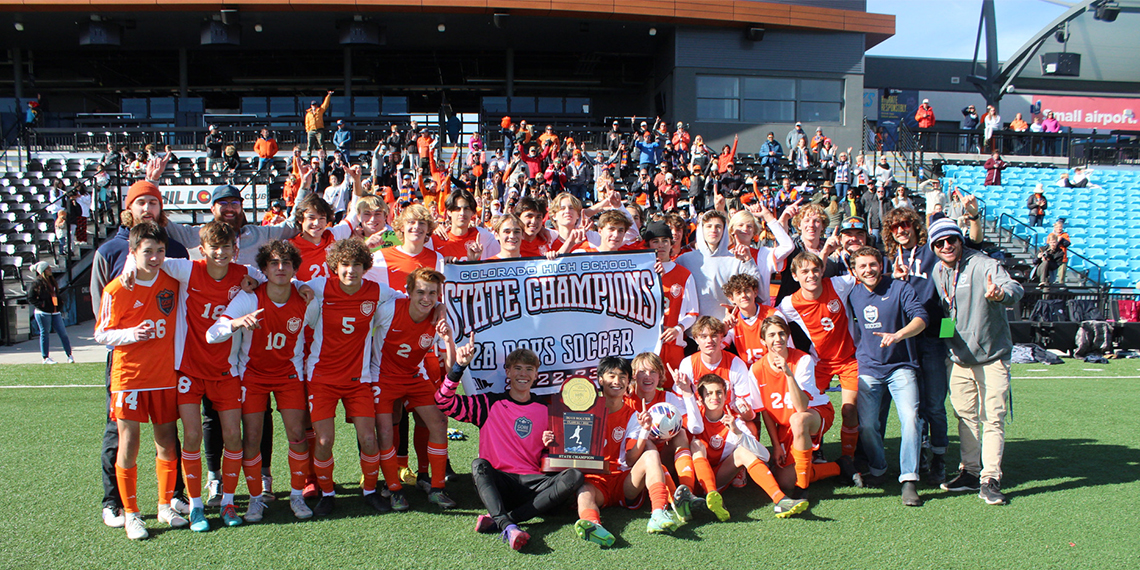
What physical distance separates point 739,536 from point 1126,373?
8724 mm

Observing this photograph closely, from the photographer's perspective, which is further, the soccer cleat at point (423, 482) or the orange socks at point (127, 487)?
the soccer cleat at point (423, 482)

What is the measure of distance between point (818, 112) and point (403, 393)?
24353 mm

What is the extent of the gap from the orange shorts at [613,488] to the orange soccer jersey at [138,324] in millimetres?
2558

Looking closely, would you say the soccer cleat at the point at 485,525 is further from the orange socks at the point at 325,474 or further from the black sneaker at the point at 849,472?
the black sneaker at the point at 849,472

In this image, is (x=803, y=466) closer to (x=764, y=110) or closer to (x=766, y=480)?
(x=766, y=480)

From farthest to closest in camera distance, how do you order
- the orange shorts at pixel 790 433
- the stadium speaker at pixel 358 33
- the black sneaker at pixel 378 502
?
1. the stadium speaker at pixel 358 33
2. the orange shorts at pixel 790 433
3. the black sneaker at pixel 378 502

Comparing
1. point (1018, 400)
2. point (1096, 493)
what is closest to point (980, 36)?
point (1018, 400)

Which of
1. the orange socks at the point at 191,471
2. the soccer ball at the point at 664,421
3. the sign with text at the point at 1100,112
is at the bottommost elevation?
the orange socks at the point at 191,471

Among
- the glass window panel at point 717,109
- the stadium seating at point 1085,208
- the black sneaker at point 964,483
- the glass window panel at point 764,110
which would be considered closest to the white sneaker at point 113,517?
the black sneaker at point 964,483

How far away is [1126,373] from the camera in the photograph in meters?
10.0

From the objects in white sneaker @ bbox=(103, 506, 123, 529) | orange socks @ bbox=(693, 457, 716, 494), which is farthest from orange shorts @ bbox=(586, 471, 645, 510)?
white sneaker @ bbox=(103, 506, 123, 529)

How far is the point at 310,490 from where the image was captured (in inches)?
192

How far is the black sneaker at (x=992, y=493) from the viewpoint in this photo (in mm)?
4746

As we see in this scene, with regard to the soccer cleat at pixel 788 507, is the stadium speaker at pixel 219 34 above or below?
above
